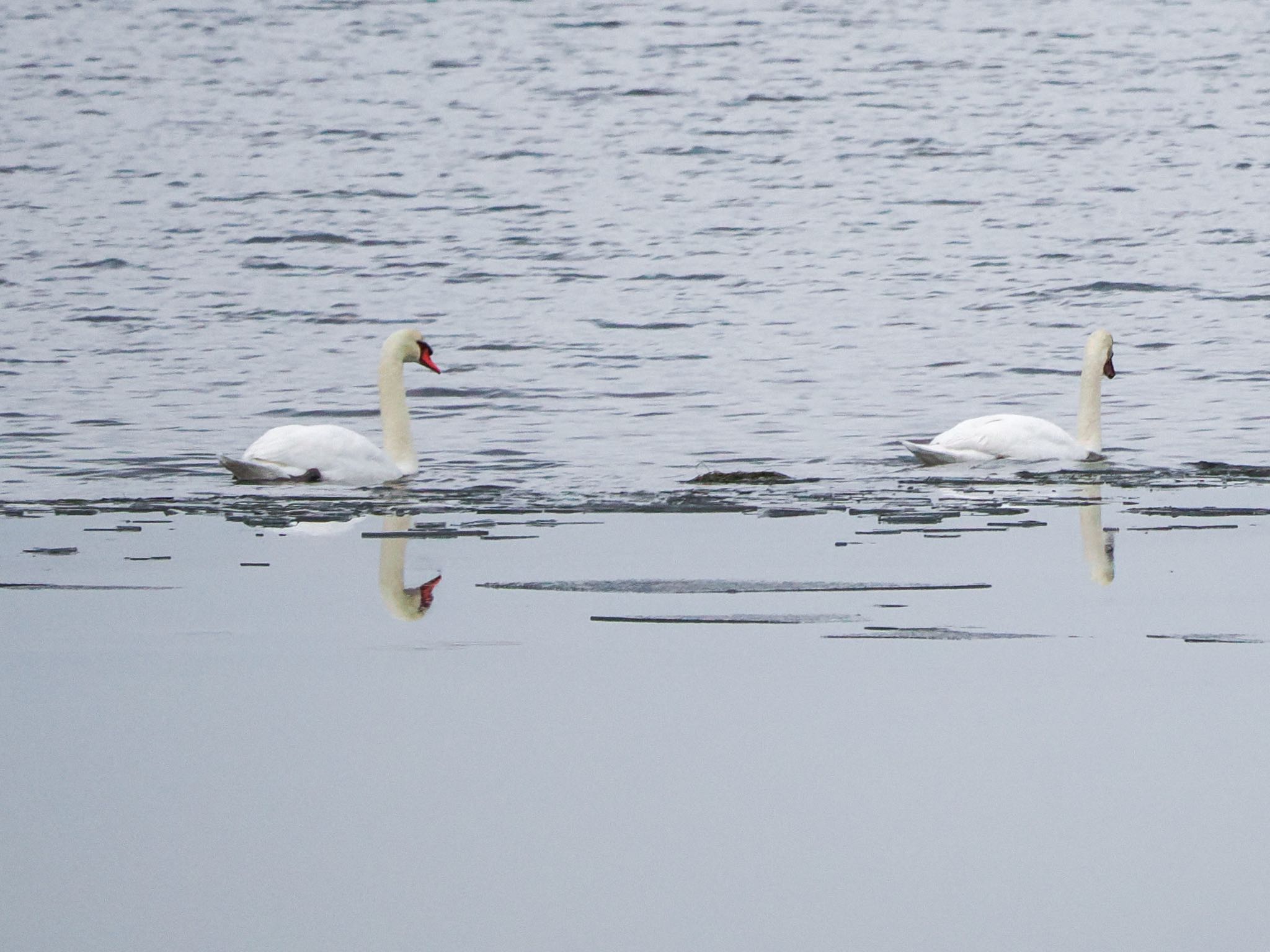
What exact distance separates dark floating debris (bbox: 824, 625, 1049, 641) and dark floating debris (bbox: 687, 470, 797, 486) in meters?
3.98

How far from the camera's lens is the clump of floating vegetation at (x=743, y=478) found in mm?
10688

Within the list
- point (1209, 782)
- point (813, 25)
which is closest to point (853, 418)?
point (1209, 782)

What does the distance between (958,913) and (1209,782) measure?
0.88m

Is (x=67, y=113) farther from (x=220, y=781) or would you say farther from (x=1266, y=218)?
(x=220, y=781)

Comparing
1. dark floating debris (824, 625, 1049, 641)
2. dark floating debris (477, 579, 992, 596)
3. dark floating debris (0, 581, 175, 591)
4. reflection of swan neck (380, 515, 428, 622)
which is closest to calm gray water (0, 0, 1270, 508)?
reflection of swan neck (380, 515, 428, 622)

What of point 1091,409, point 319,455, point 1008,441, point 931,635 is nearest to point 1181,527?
point 931,635

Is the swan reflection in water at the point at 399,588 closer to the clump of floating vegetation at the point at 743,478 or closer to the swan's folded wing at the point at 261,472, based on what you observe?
the swan's folded wing at the point at 261,472

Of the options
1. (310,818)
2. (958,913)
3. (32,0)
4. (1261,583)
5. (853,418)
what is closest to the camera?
(958,913)

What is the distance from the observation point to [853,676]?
6.05 metres

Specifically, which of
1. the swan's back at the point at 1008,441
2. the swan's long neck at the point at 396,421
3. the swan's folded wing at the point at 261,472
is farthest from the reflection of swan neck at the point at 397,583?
the swan's back at the point at 1008,441

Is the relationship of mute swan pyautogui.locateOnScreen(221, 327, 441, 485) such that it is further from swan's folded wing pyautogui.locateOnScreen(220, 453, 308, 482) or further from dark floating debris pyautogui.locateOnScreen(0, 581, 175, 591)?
dark floating debris pyautogui.locateOnScreen(0, 581, 175, 591)

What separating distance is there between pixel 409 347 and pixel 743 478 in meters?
2.35

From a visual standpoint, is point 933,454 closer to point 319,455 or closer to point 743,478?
point 743,478

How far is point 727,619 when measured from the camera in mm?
6871
